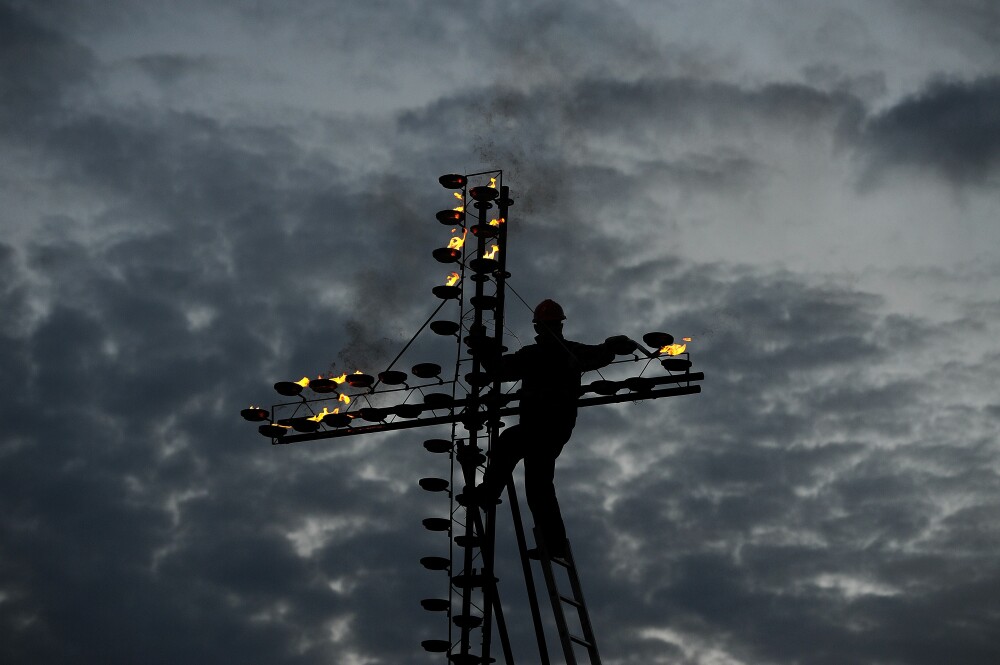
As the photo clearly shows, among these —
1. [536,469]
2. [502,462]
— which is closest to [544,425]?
[536,469]

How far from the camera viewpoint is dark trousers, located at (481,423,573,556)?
20156mm

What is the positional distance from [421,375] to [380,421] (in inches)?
46.9

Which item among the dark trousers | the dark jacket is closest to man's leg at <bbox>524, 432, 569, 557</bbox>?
the dark trousers

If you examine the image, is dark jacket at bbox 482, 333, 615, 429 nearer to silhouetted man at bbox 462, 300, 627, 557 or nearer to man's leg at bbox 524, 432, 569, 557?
silhouetted man at bbox 462, 300, 627, 557

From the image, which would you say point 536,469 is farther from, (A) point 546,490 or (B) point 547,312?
(B) point 547,312

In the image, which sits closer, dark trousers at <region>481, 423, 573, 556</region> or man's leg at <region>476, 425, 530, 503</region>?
dark trousers at <region>481, 423, 573, 556</region>

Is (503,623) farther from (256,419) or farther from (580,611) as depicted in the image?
(256,419)

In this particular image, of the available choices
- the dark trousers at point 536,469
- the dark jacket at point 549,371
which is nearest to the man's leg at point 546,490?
the dark trousers at point 536,469

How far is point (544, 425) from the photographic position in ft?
66.7

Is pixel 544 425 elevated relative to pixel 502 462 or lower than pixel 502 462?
elevated

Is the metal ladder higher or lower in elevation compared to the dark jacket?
lower

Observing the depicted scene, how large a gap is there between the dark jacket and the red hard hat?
0.29m

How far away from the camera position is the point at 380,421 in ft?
72.2

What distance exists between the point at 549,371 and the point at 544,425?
0.86 metres
